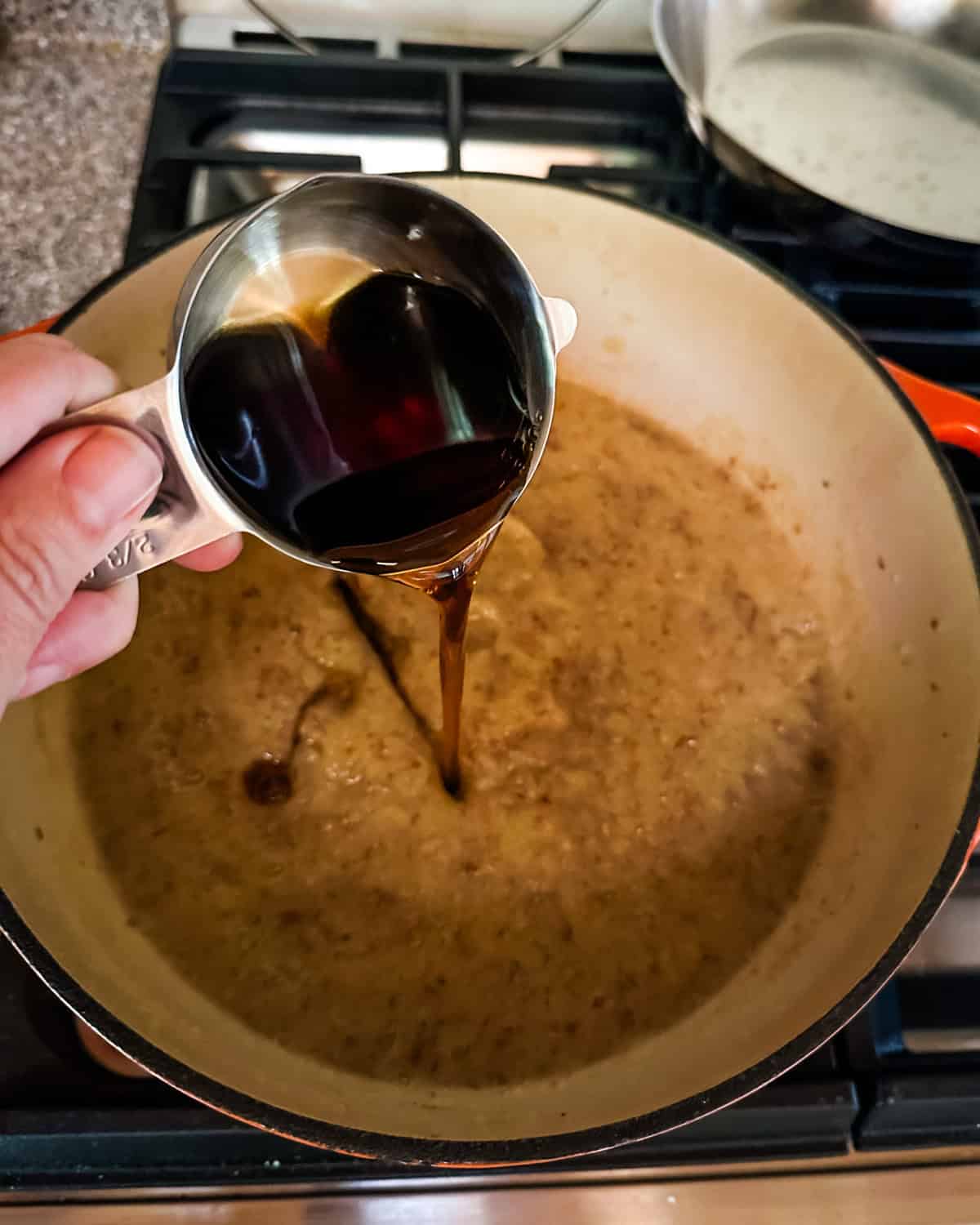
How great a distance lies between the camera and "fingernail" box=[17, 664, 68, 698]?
69 centimetres

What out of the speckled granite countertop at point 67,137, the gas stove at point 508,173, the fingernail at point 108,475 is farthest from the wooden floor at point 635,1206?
the speckled granite countertop at point 67,137

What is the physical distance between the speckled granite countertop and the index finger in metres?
0.34

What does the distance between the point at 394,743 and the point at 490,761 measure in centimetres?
8

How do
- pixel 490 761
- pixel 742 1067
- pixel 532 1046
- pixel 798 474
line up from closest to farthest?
1. pixel 742 1067
2. pixel 532 1046
3. pixel 490 761
4. pixel 798 474

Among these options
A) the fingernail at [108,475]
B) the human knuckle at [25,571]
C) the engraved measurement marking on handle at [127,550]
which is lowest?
the engraved measurement marking on handle at [127,550]

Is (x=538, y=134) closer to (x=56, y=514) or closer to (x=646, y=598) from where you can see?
(x=646, y=598)

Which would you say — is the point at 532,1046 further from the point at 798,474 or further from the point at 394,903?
the point at 798,474

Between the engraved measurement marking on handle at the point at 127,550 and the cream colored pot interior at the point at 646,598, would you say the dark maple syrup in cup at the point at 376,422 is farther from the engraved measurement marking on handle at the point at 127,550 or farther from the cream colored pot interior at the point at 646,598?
the cream colored pot interior at the point at 646,598

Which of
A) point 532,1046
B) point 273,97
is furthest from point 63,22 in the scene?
point 532,1046

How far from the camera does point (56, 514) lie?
53 cm

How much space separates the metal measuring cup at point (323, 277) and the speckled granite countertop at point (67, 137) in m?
0.40

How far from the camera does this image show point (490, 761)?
0.83 m

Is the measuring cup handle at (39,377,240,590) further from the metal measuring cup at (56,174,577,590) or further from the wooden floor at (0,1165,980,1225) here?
the wooden floor at (0,1165,980,1225)

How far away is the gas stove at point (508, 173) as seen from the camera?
0.63m
